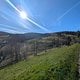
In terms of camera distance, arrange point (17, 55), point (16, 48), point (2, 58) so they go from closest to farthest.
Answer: point (17, 55) → point (16, 48) → point (2, 58)

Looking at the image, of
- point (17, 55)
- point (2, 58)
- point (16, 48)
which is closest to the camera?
point (17, 55)

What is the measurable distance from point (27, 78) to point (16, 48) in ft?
322

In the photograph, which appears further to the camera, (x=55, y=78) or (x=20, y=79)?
(x=20, y=79)

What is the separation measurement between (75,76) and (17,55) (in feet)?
300

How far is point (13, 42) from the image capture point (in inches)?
5305

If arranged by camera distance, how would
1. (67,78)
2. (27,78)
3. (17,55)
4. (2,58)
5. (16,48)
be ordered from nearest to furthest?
(67,78) → (27,78) → (17,55) → (16,48) → (2,58)

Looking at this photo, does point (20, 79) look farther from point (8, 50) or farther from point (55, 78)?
point (8, 50)

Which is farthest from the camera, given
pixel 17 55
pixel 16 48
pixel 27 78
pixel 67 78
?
pixel 16 48

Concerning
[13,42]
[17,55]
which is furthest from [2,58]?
[17,55]

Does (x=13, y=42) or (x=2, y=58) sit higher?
(x=13, y=42)

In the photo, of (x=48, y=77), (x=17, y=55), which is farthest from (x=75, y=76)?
(x=17, y=55)

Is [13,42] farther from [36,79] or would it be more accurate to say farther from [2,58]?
[36,79]

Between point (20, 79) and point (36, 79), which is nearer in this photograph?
point (36, 79)

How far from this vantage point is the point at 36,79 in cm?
2869
